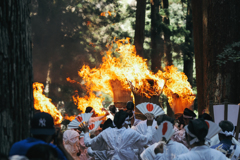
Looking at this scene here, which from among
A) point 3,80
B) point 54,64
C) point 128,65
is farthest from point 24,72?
point 54,64

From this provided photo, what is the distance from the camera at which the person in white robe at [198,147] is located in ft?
11.1

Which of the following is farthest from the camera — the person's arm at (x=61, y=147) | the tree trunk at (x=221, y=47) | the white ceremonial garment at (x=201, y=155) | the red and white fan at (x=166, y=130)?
the tree trunk at (x=221, y=47)

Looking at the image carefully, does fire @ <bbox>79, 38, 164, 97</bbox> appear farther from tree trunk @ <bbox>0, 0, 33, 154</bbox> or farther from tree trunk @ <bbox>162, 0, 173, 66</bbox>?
tree trunk @ <bbox>0, 0, 33, 154</bbox>

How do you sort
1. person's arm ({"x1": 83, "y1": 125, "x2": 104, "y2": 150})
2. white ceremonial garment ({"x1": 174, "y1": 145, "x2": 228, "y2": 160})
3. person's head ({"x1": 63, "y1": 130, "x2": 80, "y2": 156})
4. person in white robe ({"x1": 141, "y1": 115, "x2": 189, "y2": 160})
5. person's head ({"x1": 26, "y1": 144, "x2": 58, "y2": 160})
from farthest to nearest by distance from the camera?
person's head ({"x1": 63, "y1": 130, "x2": 80, "y2": 156}) → person's arm ({"x1": 83, "y1": 125, "x2": 104, "y2": 150}) → person in white robe ({"x1": 141, "y1": 115, "x2": 189, "y2": 160}) → white ceremonial garment ({"x1": 174, "y1": 145, "x2": 228, "y2": 160}) → person's head ({"x1": 26, "y1": 144, "x2": 58, "y2": 160})

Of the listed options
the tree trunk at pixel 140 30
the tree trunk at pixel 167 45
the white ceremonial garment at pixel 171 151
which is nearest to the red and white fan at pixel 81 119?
the white ceremonial garment at pixel 171 151

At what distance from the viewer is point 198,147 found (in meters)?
3.45

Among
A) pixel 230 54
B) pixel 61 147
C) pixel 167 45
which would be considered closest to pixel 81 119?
pixel 61 147

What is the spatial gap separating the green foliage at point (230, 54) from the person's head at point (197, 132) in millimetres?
5222

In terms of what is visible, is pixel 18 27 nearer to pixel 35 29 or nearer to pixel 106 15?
pixel 35 29

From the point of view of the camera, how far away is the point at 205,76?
363 inches

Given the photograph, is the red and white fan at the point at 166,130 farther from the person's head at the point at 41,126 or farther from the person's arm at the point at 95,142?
the person's arm at the point at 95,142

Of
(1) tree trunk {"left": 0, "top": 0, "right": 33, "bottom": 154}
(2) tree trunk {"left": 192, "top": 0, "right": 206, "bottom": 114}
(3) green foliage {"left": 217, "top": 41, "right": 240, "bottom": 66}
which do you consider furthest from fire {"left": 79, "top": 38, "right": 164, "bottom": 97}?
(1) tree trunk {"left": 0, "top": 0, "right": 33, "bottom": 154}

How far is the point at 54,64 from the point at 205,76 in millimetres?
15140

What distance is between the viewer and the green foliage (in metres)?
8.15
